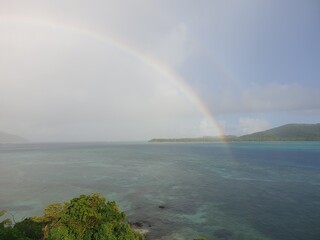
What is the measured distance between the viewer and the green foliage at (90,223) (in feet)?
88.3

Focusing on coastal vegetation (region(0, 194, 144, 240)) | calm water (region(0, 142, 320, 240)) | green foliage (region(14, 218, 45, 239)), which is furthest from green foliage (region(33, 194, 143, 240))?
calm water (region(0, 142, 320, 240))

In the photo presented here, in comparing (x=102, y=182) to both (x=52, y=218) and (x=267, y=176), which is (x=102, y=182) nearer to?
(x=52, y=218)

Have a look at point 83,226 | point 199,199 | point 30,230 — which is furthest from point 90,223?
point 199,199

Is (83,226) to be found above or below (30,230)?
above

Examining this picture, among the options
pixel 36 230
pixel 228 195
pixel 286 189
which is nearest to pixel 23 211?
pixel 36 230

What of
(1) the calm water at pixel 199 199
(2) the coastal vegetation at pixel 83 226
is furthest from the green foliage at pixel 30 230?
(1) the calm water at pixel 199 199

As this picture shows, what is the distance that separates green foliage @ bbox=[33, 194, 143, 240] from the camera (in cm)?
2691

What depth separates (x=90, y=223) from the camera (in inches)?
1190

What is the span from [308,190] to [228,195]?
24634 mm

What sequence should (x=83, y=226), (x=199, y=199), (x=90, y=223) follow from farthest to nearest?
(x=199, y=199), (x=90, y=223), (x=83, y=226)

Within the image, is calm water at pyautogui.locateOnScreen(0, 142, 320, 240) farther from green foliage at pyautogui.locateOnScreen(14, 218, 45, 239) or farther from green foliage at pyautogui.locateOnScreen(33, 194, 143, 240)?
green foliage at pyautogui.locateOnScreen(14, 218, 45, 239)

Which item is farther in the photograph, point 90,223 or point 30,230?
point 30,230

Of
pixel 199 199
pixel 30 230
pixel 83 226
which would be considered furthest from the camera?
pixel 199 199

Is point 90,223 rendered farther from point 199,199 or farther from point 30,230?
point 199,199
